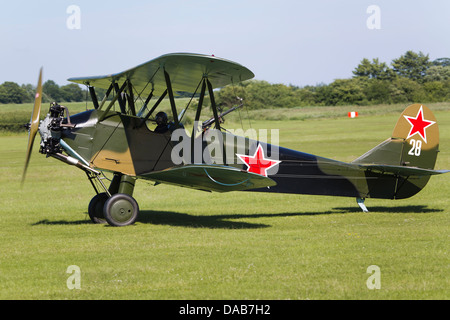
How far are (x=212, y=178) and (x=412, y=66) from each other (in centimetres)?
7711

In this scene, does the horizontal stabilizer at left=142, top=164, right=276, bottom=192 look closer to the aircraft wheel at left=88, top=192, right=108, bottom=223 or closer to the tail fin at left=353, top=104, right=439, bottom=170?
the aircraft wheel at left=88, top=192, right=108, bottom=223

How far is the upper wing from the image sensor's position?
9219 millimetres

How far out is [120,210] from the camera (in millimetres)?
9906

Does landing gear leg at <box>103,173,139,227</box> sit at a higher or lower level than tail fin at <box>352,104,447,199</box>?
lower

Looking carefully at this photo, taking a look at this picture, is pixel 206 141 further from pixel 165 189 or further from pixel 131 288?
pixel 165 189

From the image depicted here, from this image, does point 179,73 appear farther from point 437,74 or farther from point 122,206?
point 437,74

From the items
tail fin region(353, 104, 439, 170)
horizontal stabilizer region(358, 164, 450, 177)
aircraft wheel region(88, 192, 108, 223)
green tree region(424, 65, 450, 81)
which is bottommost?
aircraft wheel region(88, 192, 108, 223)

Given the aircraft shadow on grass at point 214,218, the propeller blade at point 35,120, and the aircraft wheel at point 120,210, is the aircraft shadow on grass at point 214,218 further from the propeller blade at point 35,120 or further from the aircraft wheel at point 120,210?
the propeller blade at point 35,120

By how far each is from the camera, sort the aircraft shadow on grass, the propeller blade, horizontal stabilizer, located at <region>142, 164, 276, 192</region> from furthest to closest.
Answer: the aircraft shadow on grass → the propeller blade → horizontal stabilizer, located at <region>142, 164, 276, 192</region>

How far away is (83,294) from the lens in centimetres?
584

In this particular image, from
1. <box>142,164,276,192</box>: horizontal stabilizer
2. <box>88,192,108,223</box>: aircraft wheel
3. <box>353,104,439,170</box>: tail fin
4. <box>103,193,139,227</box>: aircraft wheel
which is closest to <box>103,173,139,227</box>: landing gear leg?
<box>103,193,139,227</box>: aircraft wheel

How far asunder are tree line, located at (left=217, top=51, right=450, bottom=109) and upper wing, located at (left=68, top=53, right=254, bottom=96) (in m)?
46.0

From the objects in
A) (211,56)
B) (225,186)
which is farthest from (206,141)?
(211,56)

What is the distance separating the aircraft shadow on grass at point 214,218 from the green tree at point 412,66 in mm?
70377
